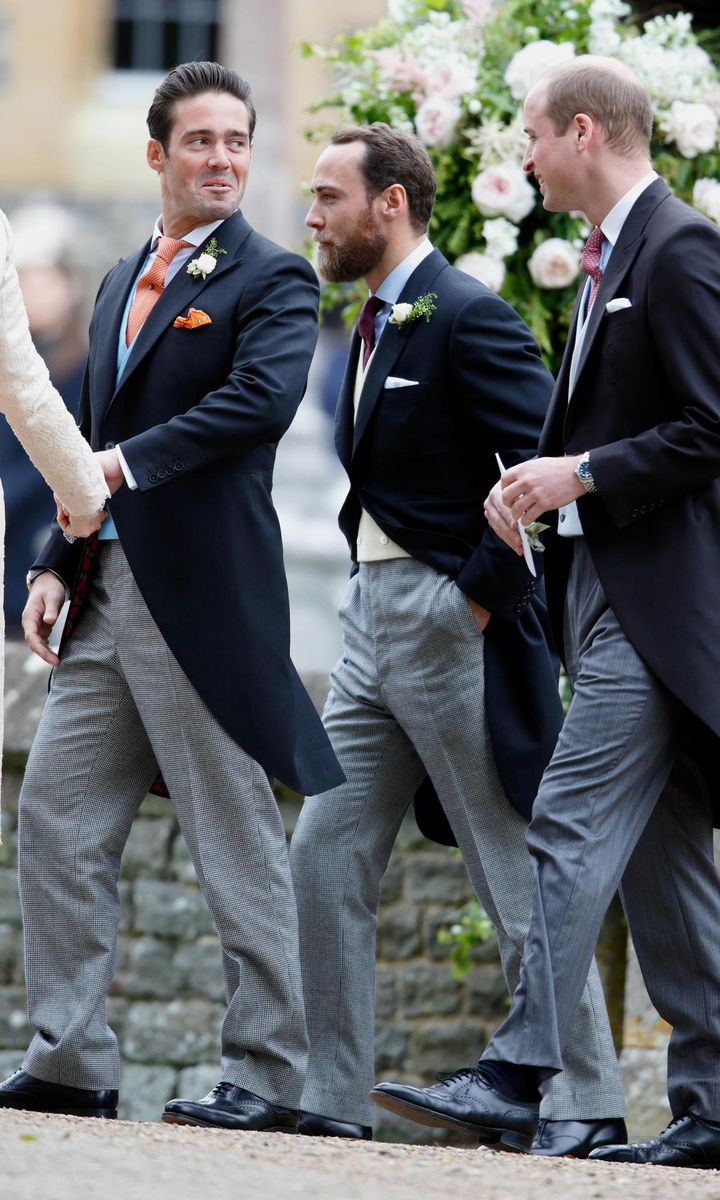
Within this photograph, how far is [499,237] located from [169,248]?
4.24 ft

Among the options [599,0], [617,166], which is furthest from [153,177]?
[617,166]

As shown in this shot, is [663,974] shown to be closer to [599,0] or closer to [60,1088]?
[60,1088]

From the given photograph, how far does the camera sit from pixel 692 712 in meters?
4.01

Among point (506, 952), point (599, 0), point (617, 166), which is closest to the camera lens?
point (617, 166)

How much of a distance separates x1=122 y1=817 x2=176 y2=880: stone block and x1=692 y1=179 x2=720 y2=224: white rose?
2.36 metres

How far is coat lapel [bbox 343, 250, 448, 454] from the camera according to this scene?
459 centimetres

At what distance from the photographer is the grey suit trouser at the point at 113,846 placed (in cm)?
439

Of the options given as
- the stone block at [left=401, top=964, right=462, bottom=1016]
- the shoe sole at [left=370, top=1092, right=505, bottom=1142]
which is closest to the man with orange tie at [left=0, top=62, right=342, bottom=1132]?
the shoe sole at [left=370, top=1092, right=505, bottom=1142]

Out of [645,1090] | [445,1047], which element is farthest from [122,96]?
[645,1090]

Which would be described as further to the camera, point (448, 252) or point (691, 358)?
point (448, 252)

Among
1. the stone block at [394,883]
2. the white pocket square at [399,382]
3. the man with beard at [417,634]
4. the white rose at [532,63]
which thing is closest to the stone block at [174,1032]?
the stone block at [394,883]

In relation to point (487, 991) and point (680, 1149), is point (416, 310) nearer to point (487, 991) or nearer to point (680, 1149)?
point (680, 1149)

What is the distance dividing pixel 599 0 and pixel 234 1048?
2933mm

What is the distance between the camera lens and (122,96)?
22.9 metres
